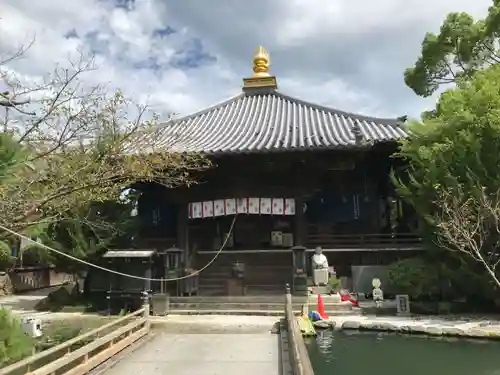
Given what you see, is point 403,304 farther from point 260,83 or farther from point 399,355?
point 260,83

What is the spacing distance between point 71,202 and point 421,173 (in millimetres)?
10491

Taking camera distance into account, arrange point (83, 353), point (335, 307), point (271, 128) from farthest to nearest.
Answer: point (271, 128) → point (335, 307) → point (83, 353)

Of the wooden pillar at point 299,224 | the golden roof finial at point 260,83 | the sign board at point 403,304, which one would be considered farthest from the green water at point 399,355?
the golden roof finial at point 260,83

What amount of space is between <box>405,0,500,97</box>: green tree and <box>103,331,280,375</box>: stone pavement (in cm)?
1307

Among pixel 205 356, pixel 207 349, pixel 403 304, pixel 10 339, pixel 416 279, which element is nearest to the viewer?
pixel 10 339

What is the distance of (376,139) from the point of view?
1727cm

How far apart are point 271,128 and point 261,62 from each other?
7811mm

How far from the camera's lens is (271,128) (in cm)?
2069

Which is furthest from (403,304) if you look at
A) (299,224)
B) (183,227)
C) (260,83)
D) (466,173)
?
(260,83)

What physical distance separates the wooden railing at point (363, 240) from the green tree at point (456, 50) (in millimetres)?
6269

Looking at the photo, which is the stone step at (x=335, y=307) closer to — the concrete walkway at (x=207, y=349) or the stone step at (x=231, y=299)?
the stone step at (x=231, y=299)

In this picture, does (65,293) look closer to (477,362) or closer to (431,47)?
(477,362)

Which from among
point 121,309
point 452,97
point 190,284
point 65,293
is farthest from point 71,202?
point 452,97

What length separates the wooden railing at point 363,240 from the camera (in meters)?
17.4
